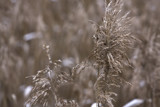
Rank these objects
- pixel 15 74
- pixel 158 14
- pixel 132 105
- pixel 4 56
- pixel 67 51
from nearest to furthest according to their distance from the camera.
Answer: pixel 132 105 → pixel 4 56 → pixel 15 74 → pixel 67 51 → pixel 158 14

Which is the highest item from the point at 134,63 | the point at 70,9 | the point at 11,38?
the point at 70,9

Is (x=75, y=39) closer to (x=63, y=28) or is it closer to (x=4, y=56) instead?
(x=63, y=28)

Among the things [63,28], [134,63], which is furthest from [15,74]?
[134,63]

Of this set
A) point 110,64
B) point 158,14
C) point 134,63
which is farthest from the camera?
point 158,14

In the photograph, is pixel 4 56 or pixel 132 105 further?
pixel 4 56

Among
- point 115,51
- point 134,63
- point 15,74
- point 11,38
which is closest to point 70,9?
point 11,38

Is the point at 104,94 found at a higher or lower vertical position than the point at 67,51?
lower
